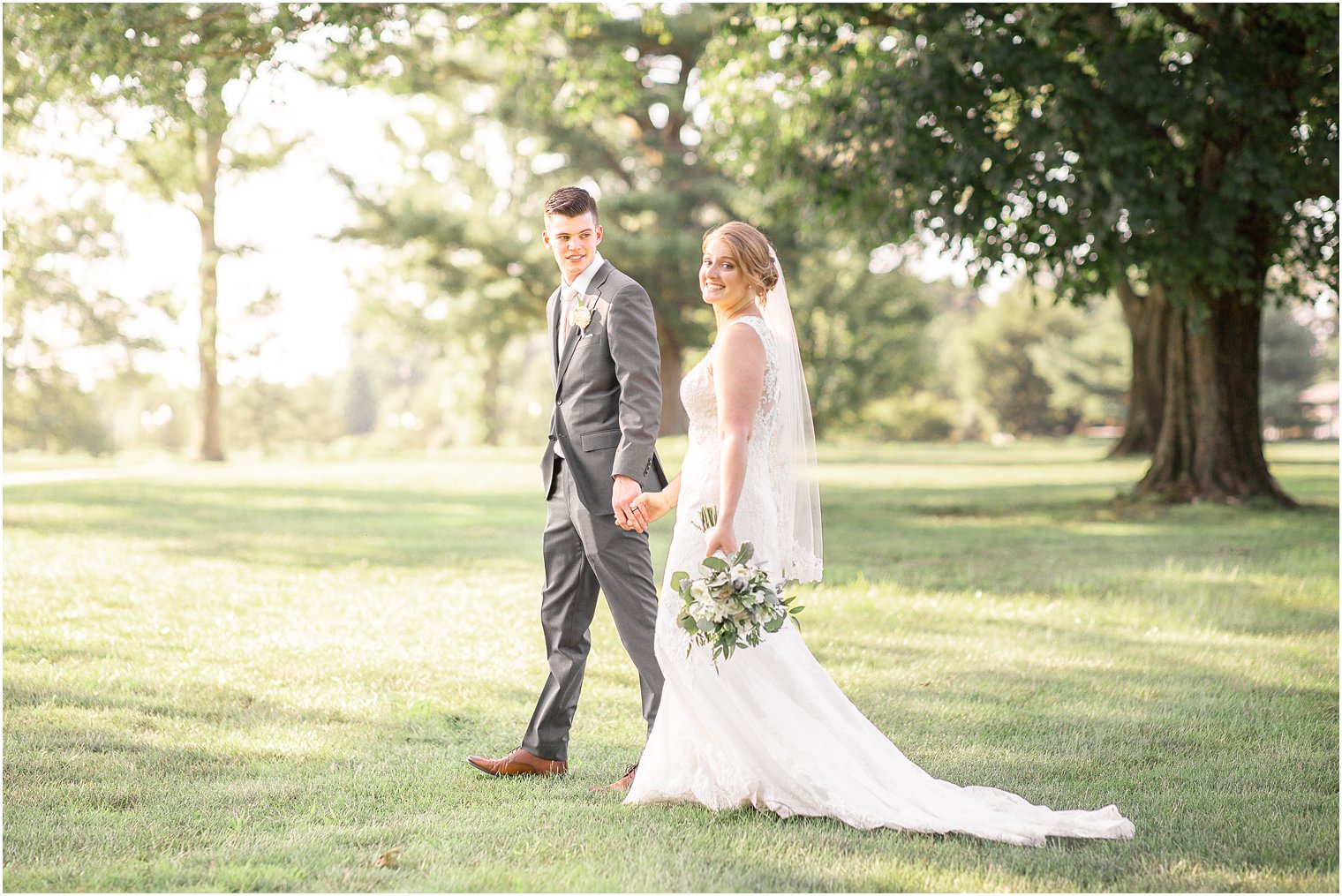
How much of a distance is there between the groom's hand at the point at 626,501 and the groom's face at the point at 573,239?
2.95 ft

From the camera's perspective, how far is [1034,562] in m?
11.4

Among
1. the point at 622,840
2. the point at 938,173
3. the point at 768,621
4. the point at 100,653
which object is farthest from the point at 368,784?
the point at 938,173

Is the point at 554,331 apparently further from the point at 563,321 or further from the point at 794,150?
the point at 794,150

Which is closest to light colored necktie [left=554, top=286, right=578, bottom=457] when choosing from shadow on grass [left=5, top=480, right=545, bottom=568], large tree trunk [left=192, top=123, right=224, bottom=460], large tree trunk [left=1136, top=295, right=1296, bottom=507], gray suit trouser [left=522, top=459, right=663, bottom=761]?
gray suit trouser [left=522, top=459, right=663, bottom=761]

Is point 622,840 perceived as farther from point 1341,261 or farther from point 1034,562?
point 1341,261

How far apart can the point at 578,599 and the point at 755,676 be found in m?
0.89

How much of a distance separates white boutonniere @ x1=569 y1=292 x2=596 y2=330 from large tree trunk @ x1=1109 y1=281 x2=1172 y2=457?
64.5ft

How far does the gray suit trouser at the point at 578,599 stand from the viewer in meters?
4.59

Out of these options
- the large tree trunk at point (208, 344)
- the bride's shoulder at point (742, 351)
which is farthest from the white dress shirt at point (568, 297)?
the large tree trunk at point (208, 344)

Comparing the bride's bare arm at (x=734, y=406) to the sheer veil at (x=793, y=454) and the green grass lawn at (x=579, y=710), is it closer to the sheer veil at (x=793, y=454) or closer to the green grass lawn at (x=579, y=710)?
the sheer veil at (x=793, y=454)

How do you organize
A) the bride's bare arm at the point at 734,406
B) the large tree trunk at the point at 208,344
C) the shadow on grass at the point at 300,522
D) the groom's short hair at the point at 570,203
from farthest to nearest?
the large tree trunk at the point at 208,344 < the shadow on grass at the point at 300,522 < the groom's short hair at the point at 570,203 < the bride's bare arm at the point at 734,406

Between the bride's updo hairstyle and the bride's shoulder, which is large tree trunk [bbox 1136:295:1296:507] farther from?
the bride's shoulder

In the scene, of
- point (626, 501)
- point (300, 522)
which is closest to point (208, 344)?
point (300, 522)

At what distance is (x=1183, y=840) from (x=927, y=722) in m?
1.82
